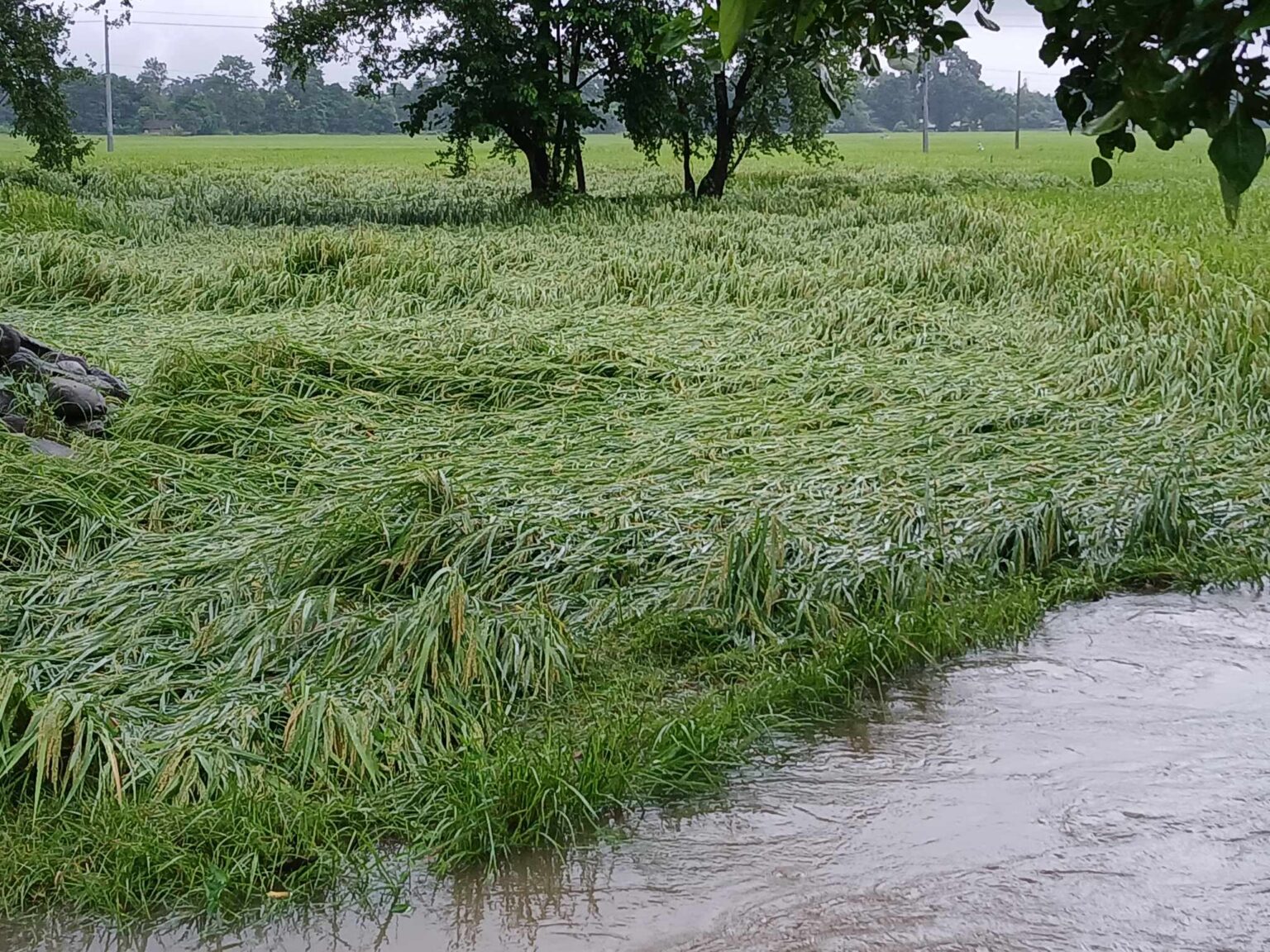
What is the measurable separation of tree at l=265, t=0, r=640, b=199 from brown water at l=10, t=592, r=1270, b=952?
613 inches

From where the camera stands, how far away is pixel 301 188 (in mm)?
22766

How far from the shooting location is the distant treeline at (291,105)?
76.9 m

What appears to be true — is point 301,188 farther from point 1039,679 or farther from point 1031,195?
point 1039,679

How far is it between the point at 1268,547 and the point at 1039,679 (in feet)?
4.86

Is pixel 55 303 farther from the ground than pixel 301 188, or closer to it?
closer to it

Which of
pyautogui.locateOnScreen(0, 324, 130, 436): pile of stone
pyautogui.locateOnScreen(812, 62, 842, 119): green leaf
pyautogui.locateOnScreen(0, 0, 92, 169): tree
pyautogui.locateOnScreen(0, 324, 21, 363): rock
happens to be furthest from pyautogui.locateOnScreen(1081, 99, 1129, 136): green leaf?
pyautogui.locateOnScreen(0, 0, 92, 169): tree

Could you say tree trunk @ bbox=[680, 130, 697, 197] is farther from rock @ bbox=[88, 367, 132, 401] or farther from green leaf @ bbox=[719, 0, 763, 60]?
green leaf @ bbox=[719, 0, 763, 60]

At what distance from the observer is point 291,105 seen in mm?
78562

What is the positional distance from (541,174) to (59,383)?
14515mm

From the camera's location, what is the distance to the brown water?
2.75 meters

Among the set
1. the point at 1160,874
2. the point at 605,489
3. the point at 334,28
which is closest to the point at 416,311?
the point at 605,489

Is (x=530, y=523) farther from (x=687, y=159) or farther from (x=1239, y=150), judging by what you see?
(x=687, y=159)

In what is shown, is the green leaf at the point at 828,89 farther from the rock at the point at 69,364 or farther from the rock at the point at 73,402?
the rock at the point at 69,364

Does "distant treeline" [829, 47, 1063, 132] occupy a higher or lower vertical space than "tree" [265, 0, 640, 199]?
higher
